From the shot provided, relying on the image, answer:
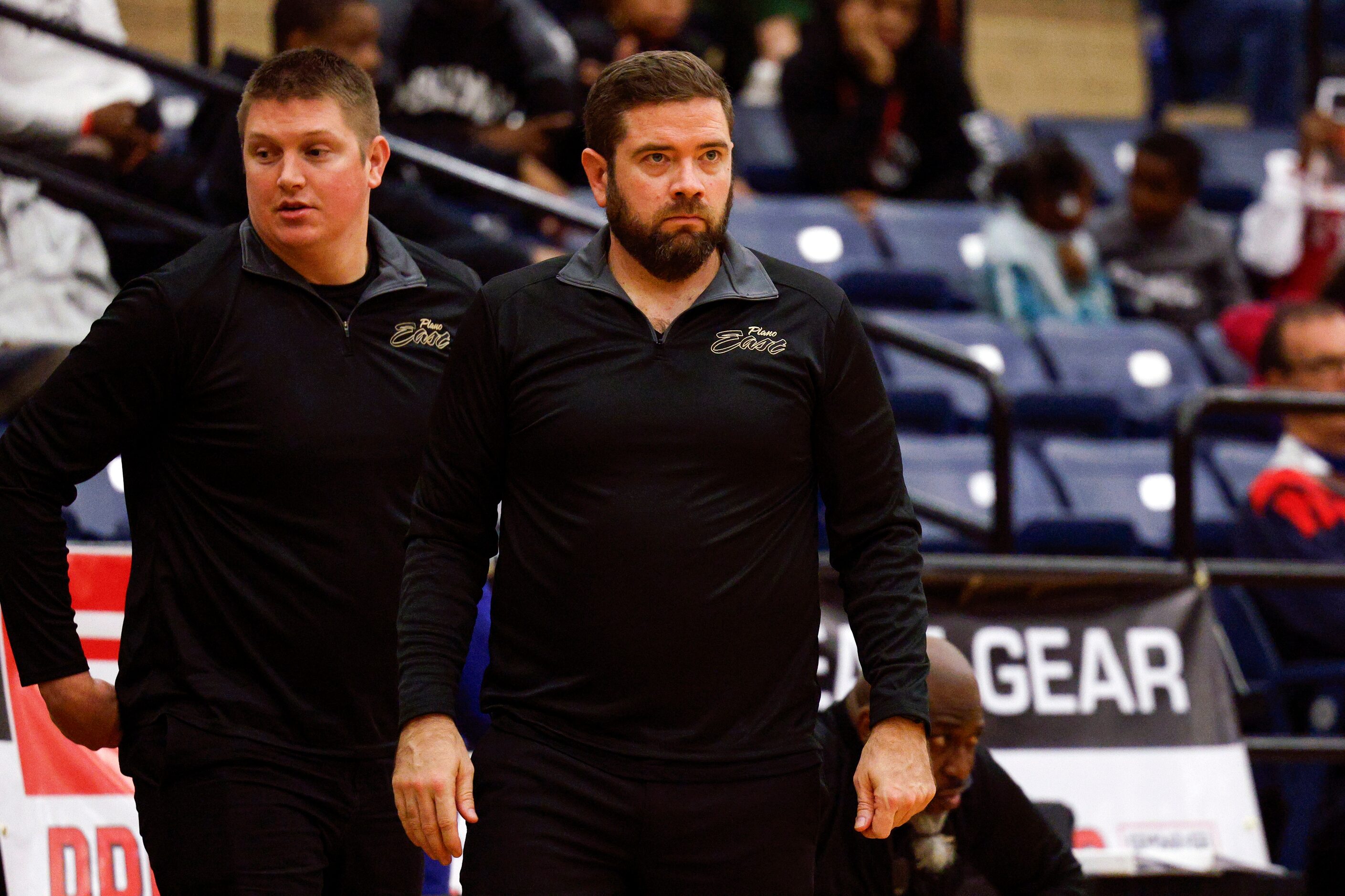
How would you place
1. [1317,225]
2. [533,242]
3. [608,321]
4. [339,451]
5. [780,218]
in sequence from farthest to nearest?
[1317,225] < [780,218] < [533,242] < [339,451] < [608,321]

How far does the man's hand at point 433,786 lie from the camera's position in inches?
99.7

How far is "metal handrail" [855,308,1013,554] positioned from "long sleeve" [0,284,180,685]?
265 cm

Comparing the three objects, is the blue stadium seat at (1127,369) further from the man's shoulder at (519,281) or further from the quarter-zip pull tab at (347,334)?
the man's shoulder at (519,281)

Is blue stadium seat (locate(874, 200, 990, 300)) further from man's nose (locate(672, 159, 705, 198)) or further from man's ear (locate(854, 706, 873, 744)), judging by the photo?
man's nose (locate(672, 159, 705, 198))

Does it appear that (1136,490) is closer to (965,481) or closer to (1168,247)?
(965,481)

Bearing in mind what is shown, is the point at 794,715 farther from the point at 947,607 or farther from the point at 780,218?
the point at 780,218

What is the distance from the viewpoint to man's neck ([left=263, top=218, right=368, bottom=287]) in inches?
123

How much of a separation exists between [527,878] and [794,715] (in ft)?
1.53

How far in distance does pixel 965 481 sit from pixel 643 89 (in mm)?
3990

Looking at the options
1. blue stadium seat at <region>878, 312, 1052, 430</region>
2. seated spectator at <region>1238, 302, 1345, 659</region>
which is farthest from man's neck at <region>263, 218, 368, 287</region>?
blue stadium seat at <region>878, 312, 1052, 430</region>

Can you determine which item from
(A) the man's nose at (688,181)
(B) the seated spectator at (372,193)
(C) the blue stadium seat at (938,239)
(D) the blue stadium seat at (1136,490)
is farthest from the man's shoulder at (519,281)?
(C) the blue stadium seat at (938,239)

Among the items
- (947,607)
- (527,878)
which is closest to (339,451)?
(527,878)

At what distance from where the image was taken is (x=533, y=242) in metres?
6.84

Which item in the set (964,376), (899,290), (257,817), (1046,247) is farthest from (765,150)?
(257,817)
